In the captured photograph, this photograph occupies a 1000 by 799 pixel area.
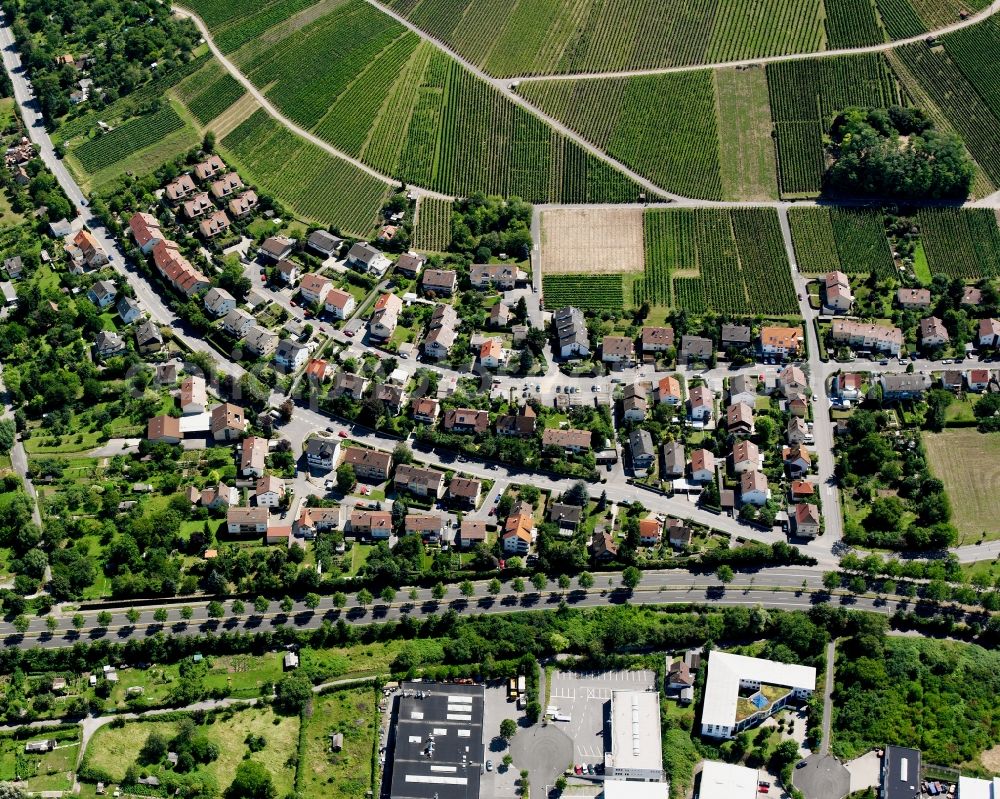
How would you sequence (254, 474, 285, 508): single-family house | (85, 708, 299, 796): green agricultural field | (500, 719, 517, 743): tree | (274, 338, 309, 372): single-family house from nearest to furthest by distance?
(85, 708, 299, 796): green agricultural field → (500, 719, 517, 743): tree → (254, 474, 285, 508): single-family house → (274, 338, 309, 372): single-family house

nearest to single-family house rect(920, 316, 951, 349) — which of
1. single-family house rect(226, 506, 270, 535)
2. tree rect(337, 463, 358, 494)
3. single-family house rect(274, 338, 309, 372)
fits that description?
tree rect(337, 463, 358, 494)

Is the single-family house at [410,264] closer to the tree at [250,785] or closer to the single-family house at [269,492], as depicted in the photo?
the single-family house at [269,492]

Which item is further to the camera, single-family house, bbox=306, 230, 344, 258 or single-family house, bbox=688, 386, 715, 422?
single-family house, bbox=306, 230, 344, 258

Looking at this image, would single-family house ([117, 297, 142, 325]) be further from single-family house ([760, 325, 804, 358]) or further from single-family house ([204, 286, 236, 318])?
single-family house ([760, 325, 804, 358])

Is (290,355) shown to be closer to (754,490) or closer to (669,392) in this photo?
(669,392)

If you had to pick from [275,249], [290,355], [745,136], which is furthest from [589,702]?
[745,136]
